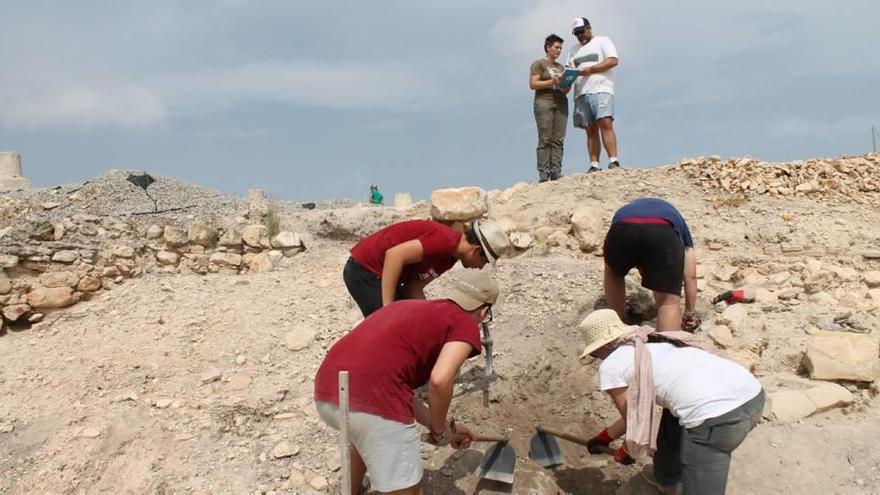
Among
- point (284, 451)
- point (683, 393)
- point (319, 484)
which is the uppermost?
point (683, 393)

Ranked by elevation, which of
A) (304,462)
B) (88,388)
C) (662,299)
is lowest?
(304,462)

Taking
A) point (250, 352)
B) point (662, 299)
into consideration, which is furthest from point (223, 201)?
point (662, 299)

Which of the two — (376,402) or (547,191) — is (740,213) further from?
(376,402)

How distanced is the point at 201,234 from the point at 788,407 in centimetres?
540

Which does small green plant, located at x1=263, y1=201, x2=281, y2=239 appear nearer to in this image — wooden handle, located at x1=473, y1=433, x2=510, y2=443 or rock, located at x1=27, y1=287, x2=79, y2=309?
rock, located at x1=27, y1=287, x2=79, y2=309

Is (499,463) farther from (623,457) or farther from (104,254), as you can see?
(104,254)

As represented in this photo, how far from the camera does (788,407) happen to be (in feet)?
12.6

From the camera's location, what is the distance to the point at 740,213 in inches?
269

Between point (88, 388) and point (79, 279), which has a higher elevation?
point (79, 279)

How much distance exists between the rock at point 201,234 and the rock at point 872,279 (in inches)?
232

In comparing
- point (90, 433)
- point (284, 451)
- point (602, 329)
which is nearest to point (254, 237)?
point (90, 433)

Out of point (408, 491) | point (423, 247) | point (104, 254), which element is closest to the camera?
point (408, 491)

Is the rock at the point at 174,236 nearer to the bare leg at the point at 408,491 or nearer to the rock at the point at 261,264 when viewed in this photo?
the rock at the point at 261,264

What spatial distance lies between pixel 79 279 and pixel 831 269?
20.8 ft
